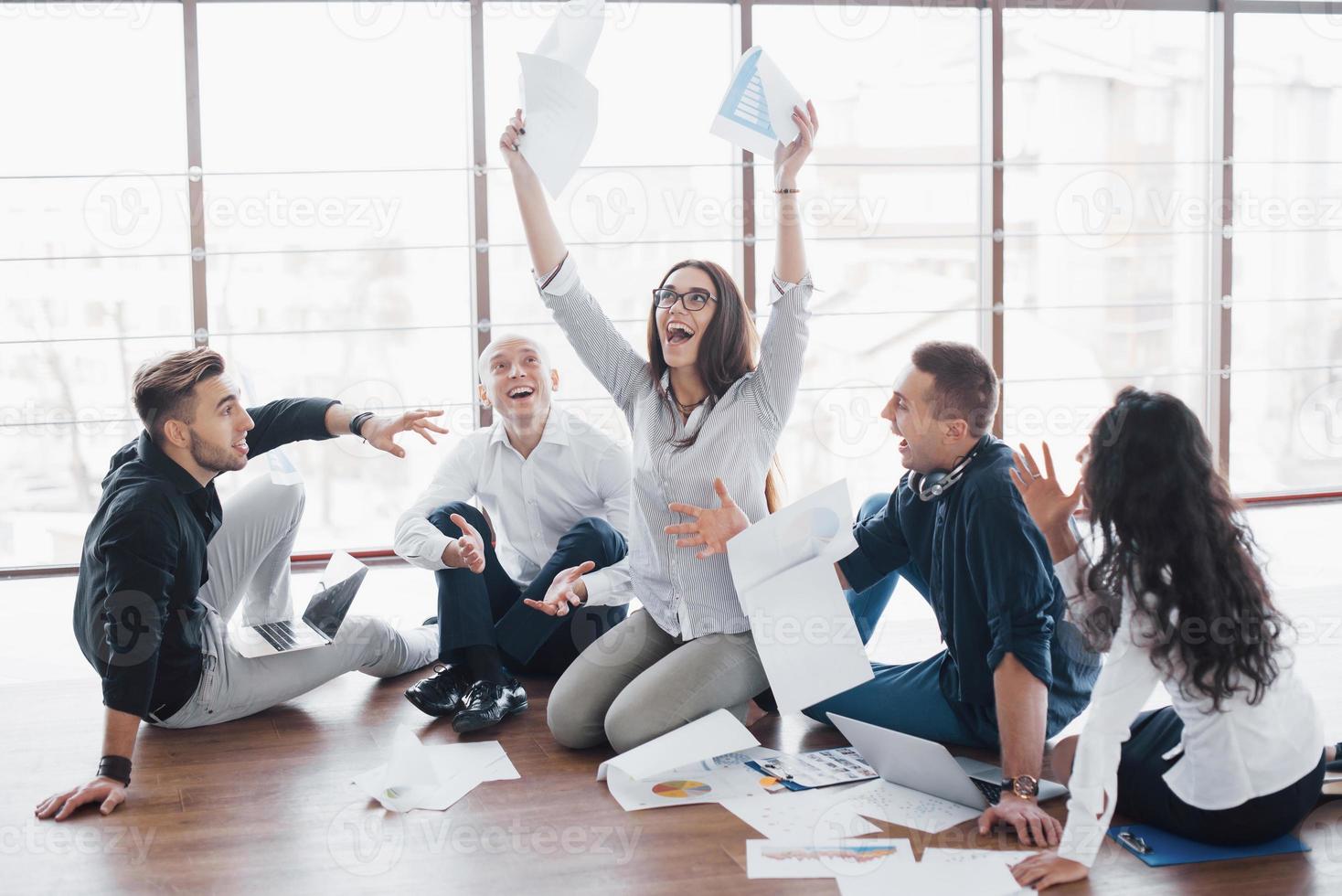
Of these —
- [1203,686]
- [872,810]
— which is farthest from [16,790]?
[1203,686]

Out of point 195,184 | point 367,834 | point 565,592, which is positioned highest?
point 195,184

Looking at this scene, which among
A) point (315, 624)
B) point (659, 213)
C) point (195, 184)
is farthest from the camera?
point (659, 213)

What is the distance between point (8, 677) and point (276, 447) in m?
0.86

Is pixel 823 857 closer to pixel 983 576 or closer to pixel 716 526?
pixel 983 576

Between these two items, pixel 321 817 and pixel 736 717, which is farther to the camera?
pixel 736 717

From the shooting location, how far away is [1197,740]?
1674 millimetres

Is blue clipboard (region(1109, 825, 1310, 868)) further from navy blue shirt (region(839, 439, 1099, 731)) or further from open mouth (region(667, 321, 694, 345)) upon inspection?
open mouth (region(667, 321, 694, 345))

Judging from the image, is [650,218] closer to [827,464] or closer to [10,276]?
[827,464]

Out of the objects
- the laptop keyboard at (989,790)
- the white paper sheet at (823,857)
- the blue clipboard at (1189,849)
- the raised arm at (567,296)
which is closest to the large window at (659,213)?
the raised arm at (567,296)

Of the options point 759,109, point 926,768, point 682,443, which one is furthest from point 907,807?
point 759,109

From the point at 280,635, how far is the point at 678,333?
3.62ft

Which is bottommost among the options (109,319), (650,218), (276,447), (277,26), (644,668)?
(644,668)

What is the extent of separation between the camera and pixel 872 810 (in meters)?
1.93

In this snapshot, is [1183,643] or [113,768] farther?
[113,768]
